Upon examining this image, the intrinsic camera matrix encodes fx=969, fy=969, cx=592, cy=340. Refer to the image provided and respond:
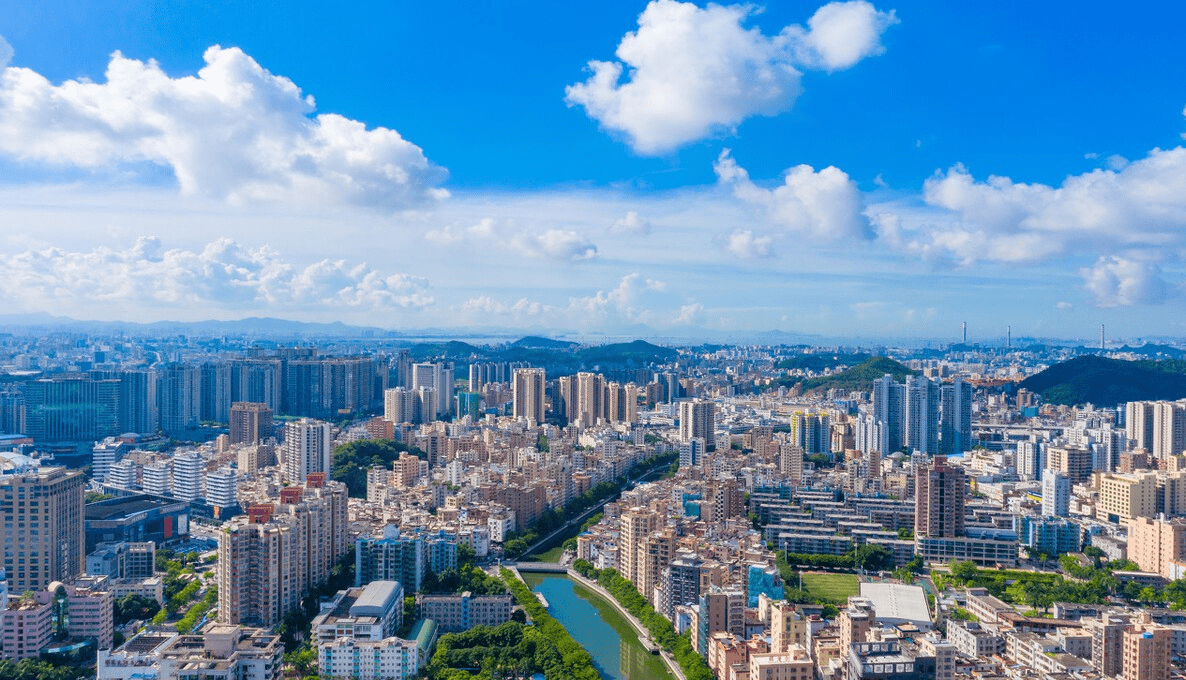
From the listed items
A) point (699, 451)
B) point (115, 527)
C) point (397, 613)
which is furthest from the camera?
point (699, 451)

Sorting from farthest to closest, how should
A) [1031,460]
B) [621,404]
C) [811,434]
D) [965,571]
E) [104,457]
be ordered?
[621,404] < [811,434] < [1031,460] < [104,457] < [965,571]

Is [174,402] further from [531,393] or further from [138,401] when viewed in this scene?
[531,393]

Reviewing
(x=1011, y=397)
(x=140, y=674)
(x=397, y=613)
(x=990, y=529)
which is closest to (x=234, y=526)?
(x=397, y=613)

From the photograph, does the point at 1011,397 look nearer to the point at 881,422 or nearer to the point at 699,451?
the point at 881,422

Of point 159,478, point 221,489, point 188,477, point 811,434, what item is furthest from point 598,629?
point 811,434

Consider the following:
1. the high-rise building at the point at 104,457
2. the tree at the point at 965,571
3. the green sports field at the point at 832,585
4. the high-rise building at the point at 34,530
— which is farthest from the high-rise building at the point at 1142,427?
the high-rise building at the point at 104,457

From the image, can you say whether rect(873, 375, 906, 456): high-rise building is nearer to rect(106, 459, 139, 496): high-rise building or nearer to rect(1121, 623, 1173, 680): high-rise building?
rect(1121, 623, 1173, 680): high-rise building
